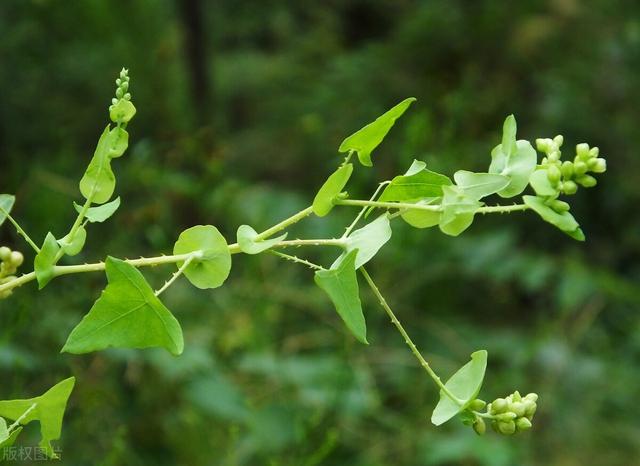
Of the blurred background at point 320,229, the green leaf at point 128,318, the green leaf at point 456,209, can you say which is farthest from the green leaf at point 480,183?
the blurred background at point 320,229

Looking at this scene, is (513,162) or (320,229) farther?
(320,229)

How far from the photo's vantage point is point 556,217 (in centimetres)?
29

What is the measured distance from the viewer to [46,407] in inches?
12.3

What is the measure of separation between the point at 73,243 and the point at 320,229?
0.88 m

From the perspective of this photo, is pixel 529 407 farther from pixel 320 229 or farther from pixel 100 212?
pixel 320 229

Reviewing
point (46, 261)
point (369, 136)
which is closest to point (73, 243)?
point (46, 261)

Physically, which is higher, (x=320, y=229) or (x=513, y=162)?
(x=513, y=162)

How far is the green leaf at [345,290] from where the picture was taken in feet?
0.96

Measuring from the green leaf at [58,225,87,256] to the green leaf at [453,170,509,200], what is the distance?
0.47 ft

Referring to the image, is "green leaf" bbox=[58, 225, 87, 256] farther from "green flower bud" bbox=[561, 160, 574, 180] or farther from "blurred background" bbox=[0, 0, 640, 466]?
"blurred background" bbox=[0, 0, 640, 466]

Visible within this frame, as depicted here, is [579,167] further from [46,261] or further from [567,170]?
[46,261]

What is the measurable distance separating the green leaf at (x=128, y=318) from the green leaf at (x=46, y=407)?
0.03m

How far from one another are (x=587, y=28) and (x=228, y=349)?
122 centimetres

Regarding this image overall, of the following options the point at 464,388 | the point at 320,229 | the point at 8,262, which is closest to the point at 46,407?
the point at 8,262
